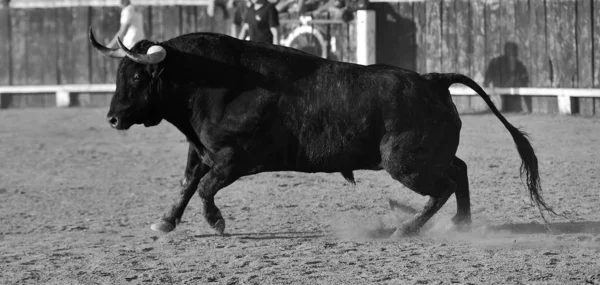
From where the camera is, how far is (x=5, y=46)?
17750 mm

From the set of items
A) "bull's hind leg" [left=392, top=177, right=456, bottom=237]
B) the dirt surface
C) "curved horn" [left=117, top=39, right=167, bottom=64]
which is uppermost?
"curved horn" [left=117, top=39, right=167, bottom=64]

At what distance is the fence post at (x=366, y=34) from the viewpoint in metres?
15.3

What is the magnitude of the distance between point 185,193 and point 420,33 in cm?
853

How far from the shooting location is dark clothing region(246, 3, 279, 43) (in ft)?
46.6

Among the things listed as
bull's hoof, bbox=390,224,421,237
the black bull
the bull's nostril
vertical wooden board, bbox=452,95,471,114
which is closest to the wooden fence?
vertical wooden board, bbox=452,95,471,114

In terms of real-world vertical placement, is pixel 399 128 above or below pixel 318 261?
above

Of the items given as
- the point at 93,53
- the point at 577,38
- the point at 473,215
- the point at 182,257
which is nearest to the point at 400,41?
the point at 577,38

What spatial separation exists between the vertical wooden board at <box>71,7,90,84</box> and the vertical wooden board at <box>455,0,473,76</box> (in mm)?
5714

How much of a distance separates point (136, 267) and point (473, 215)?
293 centimetres

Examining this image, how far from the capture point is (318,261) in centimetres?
607

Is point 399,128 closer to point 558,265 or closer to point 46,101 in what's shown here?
point 558,265

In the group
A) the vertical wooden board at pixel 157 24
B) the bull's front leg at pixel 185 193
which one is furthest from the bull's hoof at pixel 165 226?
the vertical wooden board at pixel 157 24

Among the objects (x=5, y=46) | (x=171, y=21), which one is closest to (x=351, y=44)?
(x=171, y=21)

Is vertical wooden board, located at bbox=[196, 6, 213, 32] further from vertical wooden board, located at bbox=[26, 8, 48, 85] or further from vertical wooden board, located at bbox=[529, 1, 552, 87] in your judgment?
vertical wooden board, located at bbox=[529, 1, 552, 87]
